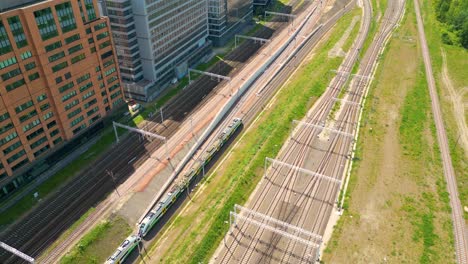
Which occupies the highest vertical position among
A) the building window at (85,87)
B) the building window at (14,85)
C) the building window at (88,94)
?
the building window at (14,85)

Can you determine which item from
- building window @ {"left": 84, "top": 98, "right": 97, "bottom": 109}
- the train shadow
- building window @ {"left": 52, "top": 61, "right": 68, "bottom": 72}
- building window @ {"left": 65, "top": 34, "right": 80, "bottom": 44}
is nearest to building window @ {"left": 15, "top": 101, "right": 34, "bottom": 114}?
building window @ {"left": 52, "top": 61, "right": 68, "bottom": 72}

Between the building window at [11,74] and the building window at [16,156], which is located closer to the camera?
the building window at [11,74]

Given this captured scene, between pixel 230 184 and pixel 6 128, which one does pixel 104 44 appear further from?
pixel 230 184

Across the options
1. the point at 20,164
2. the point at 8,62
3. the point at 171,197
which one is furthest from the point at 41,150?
the point at 171,197

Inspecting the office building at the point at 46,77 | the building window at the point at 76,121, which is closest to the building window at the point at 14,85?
the office building at the point at 46,77

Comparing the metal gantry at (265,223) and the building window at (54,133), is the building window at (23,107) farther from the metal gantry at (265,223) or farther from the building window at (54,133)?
the metal gantry at (265,223)

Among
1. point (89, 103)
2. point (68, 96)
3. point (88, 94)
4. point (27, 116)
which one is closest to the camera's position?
point (27, 116)

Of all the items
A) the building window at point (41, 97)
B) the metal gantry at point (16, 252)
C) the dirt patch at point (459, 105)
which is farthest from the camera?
the dirt patch at point (459, 105)
